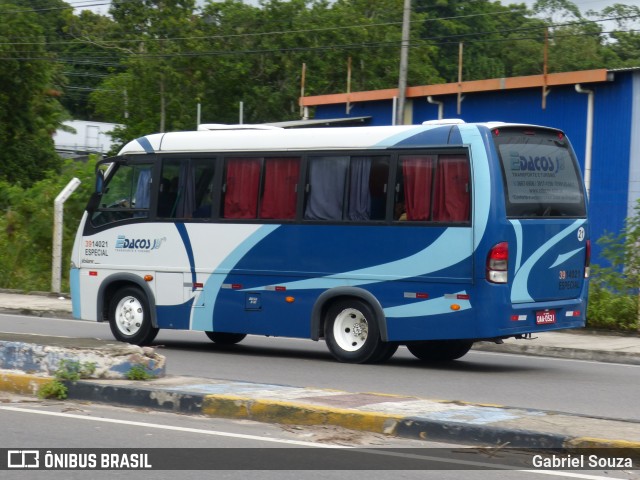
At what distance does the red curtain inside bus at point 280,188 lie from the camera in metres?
14.6

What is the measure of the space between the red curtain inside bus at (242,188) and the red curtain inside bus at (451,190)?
2677mm

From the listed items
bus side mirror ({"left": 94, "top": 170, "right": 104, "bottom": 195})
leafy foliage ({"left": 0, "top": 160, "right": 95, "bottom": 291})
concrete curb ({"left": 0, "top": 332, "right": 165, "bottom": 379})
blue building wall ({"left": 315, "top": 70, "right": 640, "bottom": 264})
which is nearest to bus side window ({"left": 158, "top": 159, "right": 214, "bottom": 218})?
bus side mirror ({"left": 94, "top": 170, "right": 104, "bottom": 195})

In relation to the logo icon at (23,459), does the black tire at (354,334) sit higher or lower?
higher

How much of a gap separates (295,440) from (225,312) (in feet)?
21.3

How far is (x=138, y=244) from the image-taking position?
1580cm

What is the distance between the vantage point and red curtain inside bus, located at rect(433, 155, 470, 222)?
1316 centimetres

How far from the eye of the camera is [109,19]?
64.8 metres

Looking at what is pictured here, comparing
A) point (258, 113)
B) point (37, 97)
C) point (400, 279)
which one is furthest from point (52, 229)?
point (258, 113)

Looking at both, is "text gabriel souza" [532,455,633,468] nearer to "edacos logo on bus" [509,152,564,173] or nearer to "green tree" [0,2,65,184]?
"edacos logo on bus" [509,152,564,173]

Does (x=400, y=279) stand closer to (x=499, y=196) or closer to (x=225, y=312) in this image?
(x=499, y=196)

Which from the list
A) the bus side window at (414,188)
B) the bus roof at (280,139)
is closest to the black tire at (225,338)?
the bus roof at (280,139)

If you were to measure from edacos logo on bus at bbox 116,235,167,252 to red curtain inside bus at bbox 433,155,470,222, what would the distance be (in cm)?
415

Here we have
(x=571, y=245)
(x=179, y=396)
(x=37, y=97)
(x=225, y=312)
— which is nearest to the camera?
(x=179, y=396)

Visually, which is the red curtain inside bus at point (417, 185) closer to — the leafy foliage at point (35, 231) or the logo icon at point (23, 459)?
the logo icon at point (23, 459)
